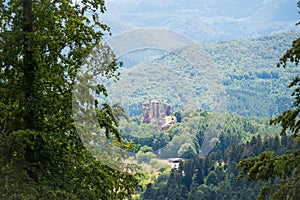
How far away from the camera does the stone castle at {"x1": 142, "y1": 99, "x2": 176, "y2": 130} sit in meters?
13.9

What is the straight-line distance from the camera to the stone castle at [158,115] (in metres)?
13.9

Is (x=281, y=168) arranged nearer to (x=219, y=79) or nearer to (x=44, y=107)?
(x=44, y=107)

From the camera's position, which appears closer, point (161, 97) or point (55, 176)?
point (55, 176)

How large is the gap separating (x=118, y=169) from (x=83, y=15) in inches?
94.1

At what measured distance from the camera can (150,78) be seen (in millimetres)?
12734

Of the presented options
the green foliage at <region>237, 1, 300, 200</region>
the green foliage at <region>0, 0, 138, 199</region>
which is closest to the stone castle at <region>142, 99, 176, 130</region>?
the green foliage at <region>0, 0, 138, 199</region>

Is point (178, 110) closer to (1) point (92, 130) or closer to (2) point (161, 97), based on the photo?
(2) point (161, 97)

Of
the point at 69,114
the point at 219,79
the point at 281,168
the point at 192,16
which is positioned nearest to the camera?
the point at 281,168

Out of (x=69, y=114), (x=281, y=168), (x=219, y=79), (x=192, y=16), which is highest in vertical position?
(x=192, y=16)

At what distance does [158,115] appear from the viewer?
1443cm

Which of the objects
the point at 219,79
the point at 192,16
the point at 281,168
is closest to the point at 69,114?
the point at 281,168

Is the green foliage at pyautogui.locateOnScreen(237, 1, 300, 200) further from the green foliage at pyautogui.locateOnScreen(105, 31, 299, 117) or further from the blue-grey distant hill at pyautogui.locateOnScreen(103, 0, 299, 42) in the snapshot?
the blue-grey distant hill at pyautogui.locateOnScreen(103, 0, 299, 42)

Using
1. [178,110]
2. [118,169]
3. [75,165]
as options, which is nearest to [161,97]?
[178,110]

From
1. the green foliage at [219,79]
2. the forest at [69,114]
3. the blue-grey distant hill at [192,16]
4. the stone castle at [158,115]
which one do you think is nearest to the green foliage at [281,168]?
the forest at [69,114]
